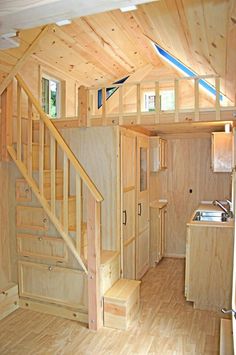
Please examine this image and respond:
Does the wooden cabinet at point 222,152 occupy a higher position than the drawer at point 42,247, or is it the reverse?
the wooden cabinet at point 222,152

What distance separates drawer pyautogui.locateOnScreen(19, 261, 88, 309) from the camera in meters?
3.20

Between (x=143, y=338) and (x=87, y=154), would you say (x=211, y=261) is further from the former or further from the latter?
(x=87, y=154)

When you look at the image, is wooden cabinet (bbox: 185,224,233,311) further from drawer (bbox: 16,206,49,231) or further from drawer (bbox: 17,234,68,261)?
drawer (bbox: 16,206,49,231)

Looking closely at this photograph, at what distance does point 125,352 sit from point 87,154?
2137mm

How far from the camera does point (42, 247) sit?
3391 mm

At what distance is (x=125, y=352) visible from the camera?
8.79 ft

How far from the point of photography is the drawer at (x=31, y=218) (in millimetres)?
3352

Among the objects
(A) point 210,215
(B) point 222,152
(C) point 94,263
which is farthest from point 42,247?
(B) point 222,152

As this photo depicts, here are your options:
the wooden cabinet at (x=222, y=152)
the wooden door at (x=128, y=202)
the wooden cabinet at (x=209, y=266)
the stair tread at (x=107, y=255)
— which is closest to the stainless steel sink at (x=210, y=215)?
the wooden cabinet at (x=222, y=152)

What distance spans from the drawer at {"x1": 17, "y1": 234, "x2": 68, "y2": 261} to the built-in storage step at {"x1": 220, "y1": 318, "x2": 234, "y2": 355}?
5.45 ft

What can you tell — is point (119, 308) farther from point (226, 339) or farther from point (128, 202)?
point (128, 202)

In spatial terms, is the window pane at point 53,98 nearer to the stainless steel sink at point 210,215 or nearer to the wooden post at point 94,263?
the wooden post at point 94,263

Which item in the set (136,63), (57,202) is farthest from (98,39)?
(57,202)

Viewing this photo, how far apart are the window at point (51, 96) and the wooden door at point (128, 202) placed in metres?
1.61
